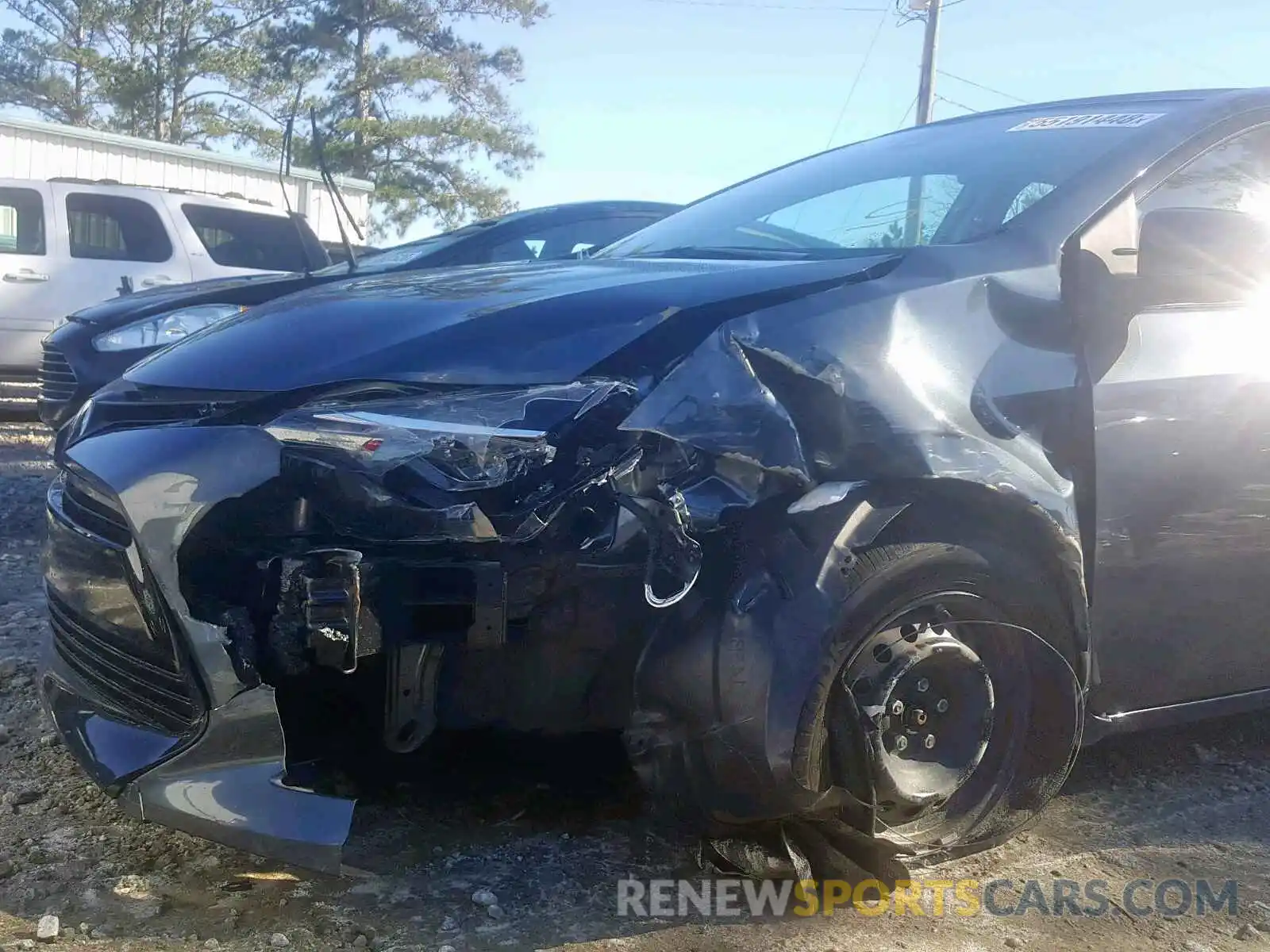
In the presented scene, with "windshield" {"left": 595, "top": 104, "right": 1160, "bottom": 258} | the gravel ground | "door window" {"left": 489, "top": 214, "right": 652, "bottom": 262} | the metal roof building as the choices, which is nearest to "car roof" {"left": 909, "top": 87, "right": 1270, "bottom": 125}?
"windshield" {"left": 595, "top": 104, "right": 1160, "bottom": 258}

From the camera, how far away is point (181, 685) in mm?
2279

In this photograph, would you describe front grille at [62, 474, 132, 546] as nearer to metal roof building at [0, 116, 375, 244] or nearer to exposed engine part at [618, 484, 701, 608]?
exposed engine part at [618, 484, 701, 608]

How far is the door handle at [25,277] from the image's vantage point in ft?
31.5

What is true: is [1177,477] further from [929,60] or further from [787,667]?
[929,60]

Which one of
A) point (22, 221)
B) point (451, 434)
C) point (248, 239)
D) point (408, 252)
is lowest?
point (451, 434)

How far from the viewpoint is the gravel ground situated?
2350mm

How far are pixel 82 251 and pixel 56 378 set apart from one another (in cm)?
344

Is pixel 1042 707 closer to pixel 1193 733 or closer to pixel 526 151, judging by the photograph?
pixel 1193 733

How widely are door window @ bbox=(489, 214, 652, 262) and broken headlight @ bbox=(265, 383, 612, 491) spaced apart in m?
4.61

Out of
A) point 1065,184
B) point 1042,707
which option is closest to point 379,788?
point 1042,707

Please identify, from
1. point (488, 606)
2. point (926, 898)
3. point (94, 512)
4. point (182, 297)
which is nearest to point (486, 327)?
point (488, 606)

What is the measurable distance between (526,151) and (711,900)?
2853 centimetres

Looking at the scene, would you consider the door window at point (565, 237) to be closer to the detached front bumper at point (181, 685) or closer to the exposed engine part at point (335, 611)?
the detached front bumper at point (181, 685)

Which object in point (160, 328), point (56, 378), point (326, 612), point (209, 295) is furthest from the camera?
point (56, 378)
